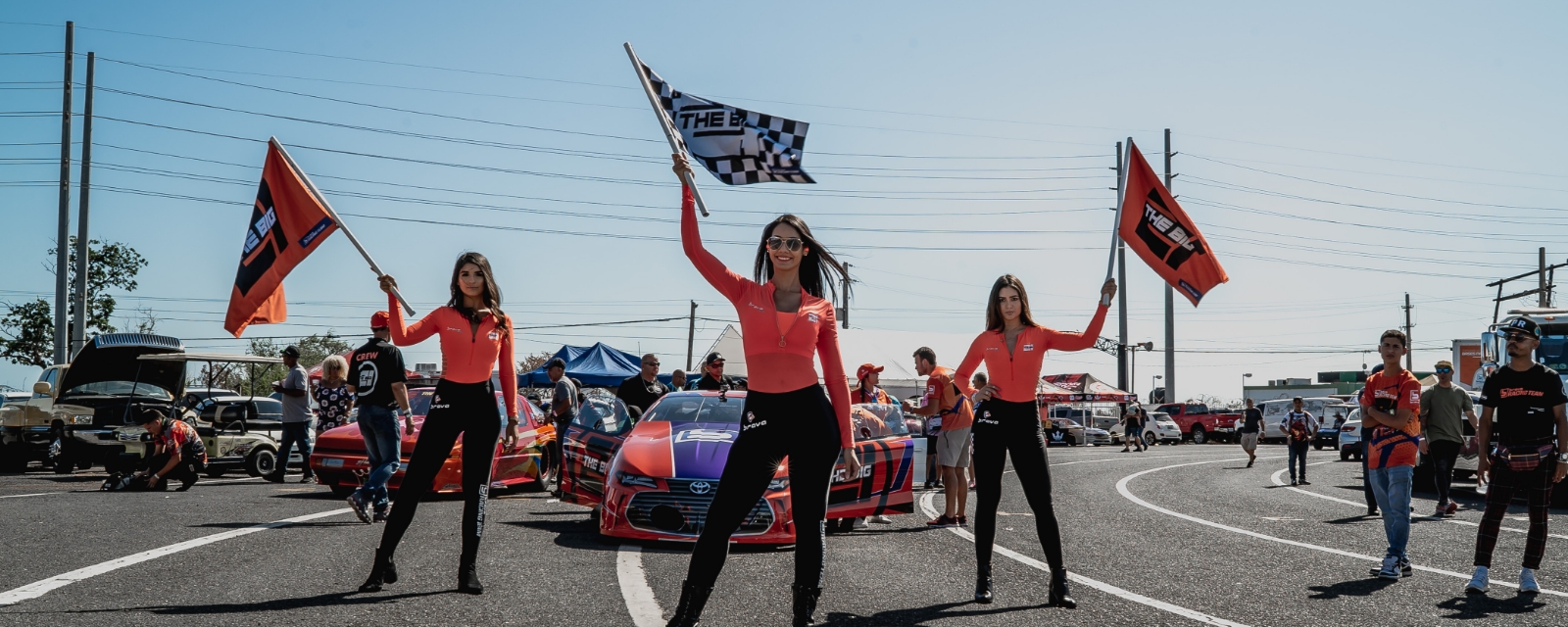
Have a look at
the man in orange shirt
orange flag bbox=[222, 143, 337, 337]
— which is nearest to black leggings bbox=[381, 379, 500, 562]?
orange flag bbox=[222, 143, 337, 337]

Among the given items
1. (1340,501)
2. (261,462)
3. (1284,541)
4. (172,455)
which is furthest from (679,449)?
(261,462)

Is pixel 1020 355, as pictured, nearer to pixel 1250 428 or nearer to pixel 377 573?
pixel 377 573

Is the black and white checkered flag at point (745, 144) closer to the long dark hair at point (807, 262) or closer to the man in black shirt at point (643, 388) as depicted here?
the long dark hair at point (807, 262)

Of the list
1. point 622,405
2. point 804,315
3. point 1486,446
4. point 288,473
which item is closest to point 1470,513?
point 1486,446

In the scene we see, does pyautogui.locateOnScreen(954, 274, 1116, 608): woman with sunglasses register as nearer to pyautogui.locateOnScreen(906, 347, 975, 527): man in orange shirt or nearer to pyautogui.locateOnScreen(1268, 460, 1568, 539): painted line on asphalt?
pyautogui.locateOnScreen(1268, 460, 1568, 539): painted line on asphalt

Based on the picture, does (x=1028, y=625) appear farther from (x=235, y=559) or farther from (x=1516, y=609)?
(x=235, y=559)

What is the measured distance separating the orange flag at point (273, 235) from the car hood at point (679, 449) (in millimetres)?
2806

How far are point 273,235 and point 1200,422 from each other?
50.2 m

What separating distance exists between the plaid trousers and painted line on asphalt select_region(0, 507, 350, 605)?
7611 millimetres

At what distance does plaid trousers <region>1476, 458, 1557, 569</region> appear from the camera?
22.7 ft

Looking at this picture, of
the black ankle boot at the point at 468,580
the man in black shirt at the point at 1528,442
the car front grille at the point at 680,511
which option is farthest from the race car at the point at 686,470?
the man in black shirt at the point at 1528,442

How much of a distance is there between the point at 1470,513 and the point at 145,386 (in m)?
19.2

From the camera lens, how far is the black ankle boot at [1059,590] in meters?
6.08

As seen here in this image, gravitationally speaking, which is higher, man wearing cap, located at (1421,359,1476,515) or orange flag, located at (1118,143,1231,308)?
orange flag, located at (1118,143,1231,308)
